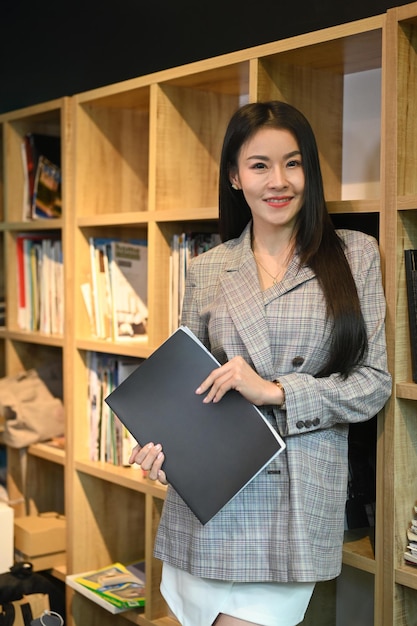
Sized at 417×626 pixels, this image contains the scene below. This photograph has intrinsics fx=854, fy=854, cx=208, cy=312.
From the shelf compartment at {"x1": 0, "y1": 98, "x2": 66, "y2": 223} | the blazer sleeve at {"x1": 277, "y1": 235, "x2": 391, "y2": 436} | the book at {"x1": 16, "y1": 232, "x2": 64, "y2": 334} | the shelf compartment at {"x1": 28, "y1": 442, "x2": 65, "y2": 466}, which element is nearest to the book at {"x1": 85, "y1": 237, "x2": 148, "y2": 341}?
the book at {"x1": 16, "y1": 232, "x2": 64, "y2": 334}

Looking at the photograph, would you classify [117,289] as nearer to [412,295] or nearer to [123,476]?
[123,476]

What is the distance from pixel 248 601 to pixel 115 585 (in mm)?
1200

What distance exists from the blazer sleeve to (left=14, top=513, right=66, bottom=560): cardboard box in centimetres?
173

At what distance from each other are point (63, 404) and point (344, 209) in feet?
5.80

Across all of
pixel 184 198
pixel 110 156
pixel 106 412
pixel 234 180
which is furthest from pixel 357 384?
pixel 110 156

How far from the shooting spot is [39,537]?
336 centimetres

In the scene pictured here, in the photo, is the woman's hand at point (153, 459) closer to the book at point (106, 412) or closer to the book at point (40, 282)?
the book at point (106, 412)

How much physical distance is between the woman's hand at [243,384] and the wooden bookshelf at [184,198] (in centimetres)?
32

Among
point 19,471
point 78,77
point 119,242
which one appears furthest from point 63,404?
point 78,77

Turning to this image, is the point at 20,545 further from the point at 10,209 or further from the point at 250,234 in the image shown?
the point at 250,234

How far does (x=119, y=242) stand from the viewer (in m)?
3.16

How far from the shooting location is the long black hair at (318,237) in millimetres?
1966

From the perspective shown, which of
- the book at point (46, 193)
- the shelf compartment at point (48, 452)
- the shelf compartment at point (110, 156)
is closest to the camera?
the shelf compartment at point (110, 156)

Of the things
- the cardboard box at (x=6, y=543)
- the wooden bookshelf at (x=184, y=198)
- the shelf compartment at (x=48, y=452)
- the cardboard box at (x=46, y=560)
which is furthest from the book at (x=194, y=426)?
the cardboard box at (x=46, y=560)
